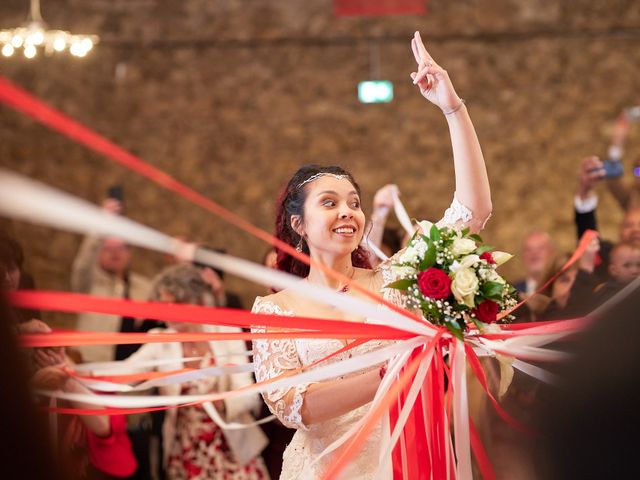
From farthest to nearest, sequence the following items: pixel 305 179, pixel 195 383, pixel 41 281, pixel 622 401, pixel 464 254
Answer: pixel 41 281, pixel 195 383, pixel 305 179, pixel 464 254, pixel 622 401

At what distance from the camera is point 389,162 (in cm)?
896

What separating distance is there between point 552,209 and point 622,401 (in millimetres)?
8099

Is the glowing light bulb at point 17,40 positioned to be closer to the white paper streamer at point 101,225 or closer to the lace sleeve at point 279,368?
the lace sleeve at point 279,368

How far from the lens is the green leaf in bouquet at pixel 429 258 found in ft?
8.57

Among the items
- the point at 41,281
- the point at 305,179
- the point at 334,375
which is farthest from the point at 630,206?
the point at 41,281

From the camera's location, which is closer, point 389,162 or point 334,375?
point 334,375

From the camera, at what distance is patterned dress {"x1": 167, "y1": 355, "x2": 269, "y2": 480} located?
461cm

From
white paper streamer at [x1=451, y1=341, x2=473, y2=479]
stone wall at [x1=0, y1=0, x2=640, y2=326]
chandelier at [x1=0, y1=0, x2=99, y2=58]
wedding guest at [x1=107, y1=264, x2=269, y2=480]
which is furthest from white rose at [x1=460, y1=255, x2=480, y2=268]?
stone wall at [x1=0, y1=0, x2=640, y2=326]

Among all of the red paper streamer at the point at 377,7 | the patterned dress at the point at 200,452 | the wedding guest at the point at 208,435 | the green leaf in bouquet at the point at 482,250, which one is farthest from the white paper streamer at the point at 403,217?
the red paper streamer at the point at 377,7

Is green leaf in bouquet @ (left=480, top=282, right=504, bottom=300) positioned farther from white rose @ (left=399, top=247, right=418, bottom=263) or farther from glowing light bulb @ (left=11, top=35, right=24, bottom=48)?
glowing light bulb @ (left=11, top=35, right=24, bottom=48)

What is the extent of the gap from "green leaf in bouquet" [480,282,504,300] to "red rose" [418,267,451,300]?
104mm

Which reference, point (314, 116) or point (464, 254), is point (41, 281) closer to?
point (314, 116)

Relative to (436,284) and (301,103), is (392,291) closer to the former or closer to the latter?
(436,284)

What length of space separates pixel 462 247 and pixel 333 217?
0.49 meters
